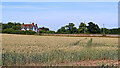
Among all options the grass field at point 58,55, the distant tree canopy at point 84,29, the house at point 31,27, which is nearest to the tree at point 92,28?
the distant tree canopy at point 84,29

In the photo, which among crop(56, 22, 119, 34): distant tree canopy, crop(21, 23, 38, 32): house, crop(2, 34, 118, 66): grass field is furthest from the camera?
crop(21, 23, 38, 32): house

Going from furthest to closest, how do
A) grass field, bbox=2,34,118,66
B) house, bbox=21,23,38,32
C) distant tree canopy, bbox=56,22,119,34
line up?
1. house, bbox=21,23,38,32
2. distant tree canopy, bbox=56,22,119,34
3. grass field, bbox=2,34,118,66

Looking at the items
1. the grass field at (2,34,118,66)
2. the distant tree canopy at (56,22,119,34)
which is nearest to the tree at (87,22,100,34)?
the distant tree canopy at (56,22,119,34)

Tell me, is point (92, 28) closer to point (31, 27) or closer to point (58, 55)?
point (31, 27)

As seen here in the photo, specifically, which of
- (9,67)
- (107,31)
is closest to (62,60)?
(9,67)

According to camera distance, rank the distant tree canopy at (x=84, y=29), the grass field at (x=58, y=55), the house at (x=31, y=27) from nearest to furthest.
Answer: the grass field at (x=58, y=55) < the distant tree canopy at (x=84, y=29) < the house at (x=31, y=27)

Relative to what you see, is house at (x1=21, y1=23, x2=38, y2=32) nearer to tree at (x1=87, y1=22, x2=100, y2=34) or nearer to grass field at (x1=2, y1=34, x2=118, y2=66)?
tree at (x1=87, y1=22, x2=100, y2=34)

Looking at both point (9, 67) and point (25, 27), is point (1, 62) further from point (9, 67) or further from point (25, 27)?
point (25, 27)

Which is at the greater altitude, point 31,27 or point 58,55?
point 31,27

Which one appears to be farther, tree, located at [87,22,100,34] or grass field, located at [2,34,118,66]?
tree, located at [87,22,100,34]

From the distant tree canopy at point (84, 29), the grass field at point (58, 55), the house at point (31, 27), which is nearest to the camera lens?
the grass field at point (58, 55)

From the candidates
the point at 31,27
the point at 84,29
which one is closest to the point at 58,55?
the point at 84,29

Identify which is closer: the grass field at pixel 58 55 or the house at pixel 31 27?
the grass field at pixel 58 55

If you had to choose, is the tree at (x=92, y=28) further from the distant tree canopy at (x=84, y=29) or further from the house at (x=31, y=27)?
the house at (x=31, y=27)
